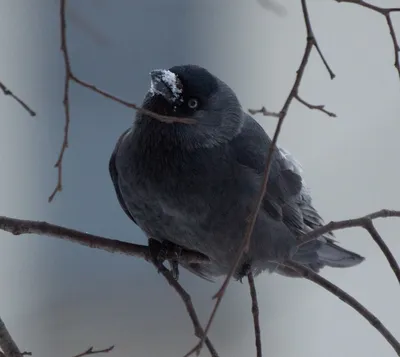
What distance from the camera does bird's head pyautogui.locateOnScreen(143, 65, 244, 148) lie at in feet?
5.36

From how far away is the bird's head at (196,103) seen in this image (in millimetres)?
1634

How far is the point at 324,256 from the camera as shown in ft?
6.73

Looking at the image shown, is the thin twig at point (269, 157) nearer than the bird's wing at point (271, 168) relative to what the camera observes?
Yes

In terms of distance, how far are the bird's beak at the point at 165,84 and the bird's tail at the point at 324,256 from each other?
23.0 inches

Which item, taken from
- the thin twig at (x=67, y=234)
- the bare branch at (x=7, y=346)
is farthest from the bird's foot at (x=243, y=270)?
the bare branch at (x=7, y=346)

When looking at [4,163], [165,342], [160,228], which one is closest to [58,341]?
[165,342]

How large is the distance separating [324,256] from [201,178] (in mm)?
513

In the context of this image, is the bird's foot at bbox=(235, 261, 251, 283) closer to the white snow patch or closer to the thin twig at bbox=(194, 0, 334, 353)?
the white snow patch

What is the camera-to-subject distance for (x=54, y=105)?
156 inches

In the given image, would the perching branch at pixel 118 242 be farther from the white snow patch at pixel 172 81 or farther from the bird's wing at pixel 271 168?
the white snow patch at pixel 172 81

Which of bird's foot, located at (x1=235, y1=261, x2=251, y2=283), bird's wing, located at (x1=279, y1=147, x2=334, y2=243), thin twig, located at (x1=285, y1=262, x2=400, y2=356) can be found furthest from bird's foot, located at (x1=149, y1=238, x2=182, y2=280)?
bird's wing, located at (x1=279, y1=147, x2=334, y2=243)

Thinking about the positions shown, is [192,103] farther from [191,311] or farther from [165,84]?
[191,311]

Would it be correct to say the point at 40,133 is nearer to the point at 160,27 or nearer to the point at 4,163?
the point at 4,163

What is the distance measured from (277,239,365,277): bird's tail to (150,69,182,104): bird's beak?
0.59 metres
